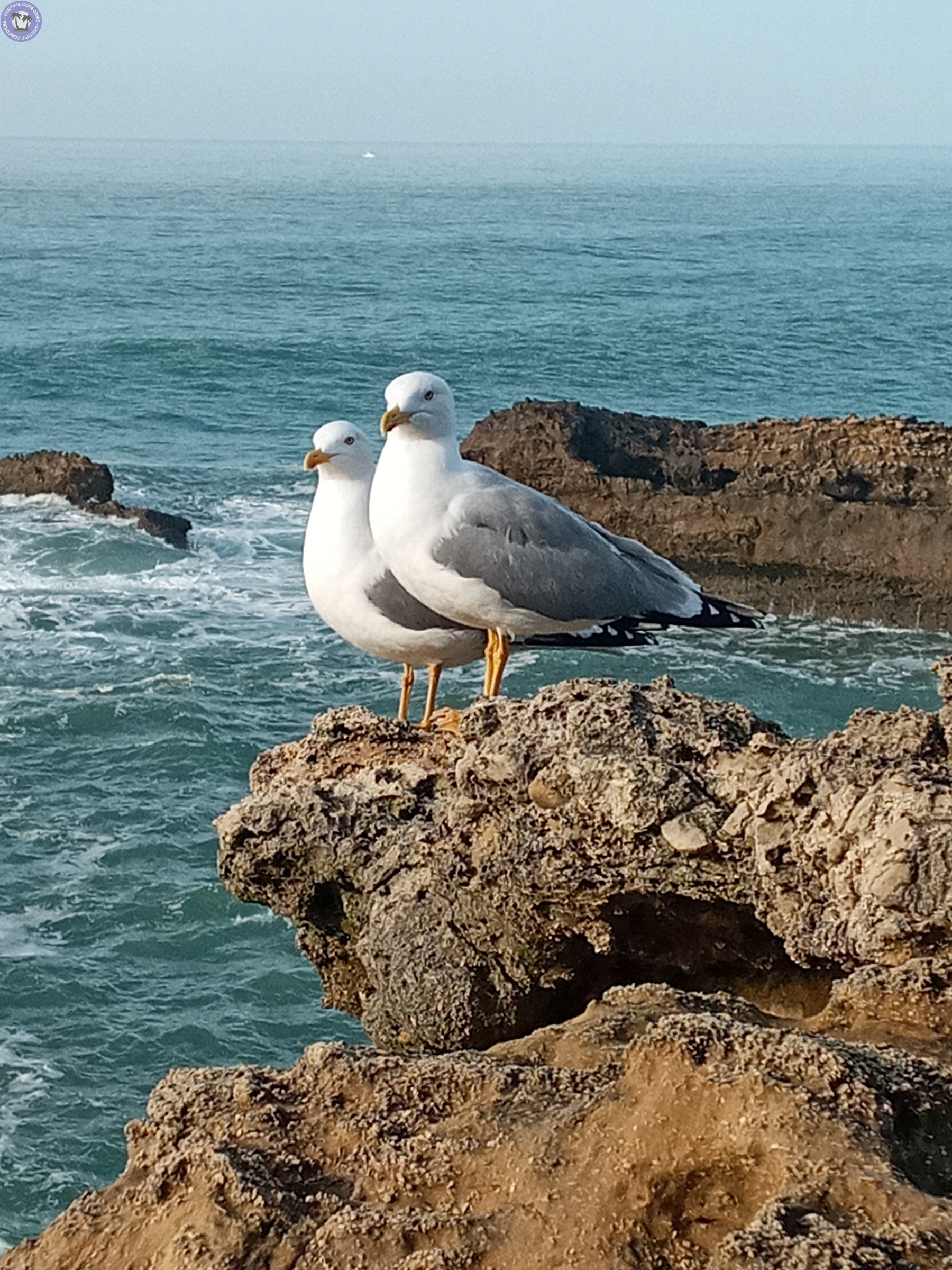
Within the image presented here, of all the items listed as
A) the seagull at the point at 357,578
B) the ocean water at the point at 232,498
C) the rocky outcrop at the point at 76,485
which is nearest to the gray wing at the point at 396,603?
the seagull at the point at 357,578

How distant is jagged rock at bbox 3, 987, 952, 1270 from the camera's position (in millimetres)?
2834

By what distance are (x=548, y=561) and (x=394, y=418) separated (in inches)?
40.8

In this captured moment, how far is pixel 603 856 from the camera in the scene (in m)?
5.04

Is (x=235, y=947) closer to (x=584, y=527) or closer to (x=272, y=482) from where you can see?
(x=584, y=527)

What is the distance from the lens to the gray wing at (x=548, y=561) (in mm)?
7363

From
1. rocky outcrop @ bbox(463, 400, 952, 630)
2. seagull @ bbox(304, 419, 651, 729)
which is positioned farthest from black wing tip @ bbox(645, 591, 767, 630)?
rocky outcrop @ bbox(463, 400, 952, 630)

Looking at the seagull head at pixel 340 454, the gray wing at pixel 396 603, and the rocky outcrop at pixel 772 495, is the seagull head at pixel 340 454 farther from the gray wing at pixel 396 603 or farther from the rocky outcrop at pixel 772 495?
the rocky outcrop at pixel 772 495

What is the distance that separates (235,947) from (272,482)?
16.5 metres

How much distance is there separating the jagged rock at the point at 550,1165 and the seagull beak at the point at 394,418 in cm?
405

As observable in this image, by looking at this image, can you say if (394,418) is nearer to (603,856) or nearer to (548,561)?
(548,561)

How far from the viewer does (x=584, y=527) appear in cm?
788

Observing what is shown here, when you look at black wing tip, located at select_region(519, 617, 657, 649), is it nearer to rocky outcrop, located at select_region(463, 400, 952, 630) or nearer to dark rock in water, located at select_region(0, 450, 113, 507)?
rocky outcrop, located at select_region(463, 400, 952, 630)

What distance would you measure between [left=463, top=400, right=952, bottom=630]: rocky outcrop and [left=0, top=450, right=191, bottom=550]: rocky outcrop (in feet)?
15.1

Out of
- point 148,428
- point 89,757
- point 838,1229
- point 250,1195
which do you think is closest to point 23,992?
point 89,757
